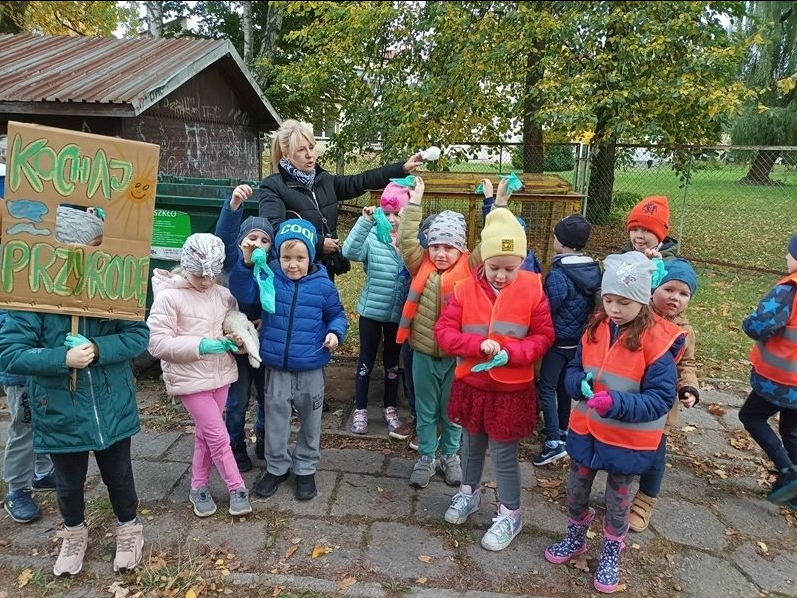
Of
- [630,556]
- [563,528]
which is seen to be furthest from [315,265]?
[630,556]

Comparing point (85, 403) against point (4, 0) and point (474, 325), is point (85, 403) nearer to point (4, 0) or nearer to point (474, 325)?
point (474, 325)

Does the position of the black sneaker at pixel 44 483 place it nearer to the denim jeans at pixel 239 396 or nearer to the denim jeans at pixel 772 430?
the denim jeans at pixel 239 396

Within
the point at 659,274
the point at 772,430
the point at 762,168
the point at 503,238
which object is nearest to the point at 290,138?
the point at 503,238

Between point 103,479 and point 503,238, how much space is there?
2171 millimetres

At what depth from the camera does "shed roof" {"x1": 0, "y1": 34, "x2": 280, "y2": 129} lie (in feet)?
15.7

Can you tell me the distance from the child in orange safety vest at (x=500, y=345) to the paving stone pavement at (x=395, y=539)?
29 cm

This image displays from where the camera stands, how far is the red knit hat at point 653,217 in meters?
3.20

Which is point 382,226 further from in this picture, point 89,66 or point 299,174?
point 89,66

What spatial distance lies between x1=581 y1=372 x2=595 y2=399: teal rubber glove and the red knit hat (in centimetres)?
119

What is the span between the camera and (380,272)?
366cm

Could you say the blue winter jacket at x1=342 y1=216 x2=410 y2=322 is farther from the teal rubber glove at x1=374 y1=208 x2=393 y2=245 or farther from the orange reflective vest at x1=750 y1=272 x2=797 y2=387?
the orange reflective vest at x1=750 y1=272 x2=797 y2=387

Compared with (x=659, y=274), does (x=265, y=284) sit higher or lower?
lower

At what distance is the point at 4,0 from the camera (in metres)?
13.6

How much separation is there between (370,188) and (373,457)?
1.82 meters
